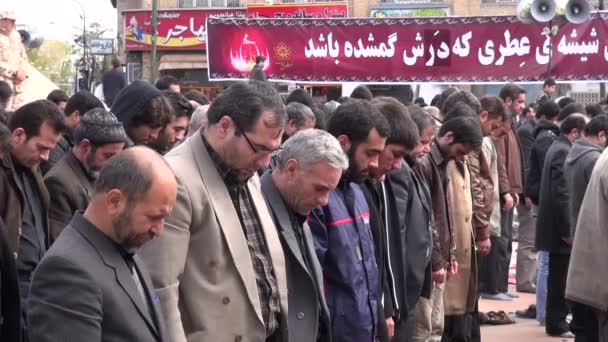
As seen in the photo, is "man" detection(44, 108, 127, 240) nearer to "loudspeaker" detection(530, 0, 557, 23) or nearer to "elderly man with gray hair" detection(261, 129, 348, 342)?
"elderly man with gray hair" detection(261, 129, 348, 342)

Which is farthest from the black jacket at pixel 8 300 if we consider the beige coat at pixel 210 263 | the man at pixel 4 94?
the man at pixel 4 94

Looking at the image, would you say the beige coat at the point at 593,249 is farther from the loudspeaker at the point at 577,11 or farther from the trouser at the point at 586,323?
the loudspeaker at the point at 577,11

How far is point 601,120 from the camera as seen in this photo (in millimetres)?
9719

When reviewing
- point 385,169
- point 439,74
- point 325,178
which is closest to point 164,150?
point 385,169

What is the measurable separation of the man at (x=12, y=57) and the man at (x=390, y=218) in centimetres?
499

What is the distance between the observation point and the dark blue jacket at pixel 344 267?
18.7 feet

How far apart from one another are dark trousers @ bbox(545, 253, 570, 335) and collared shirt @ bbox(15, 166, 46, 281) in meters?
5.58

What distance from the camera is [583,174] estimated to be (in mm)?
9281

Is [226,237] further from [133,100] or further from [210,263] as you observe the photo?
[133,100]

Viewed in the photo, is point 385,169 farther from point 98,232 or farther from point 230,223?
point 98,232

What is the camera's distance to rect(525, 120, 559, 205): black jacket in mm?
11734

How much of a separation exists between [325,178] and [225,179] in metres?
0.52

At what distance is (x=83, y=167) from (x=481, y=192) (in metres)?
4.17

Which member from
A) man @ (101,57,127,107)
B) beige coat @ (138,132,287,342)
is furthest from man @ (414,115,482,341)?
man @ (101,57,127,107)
